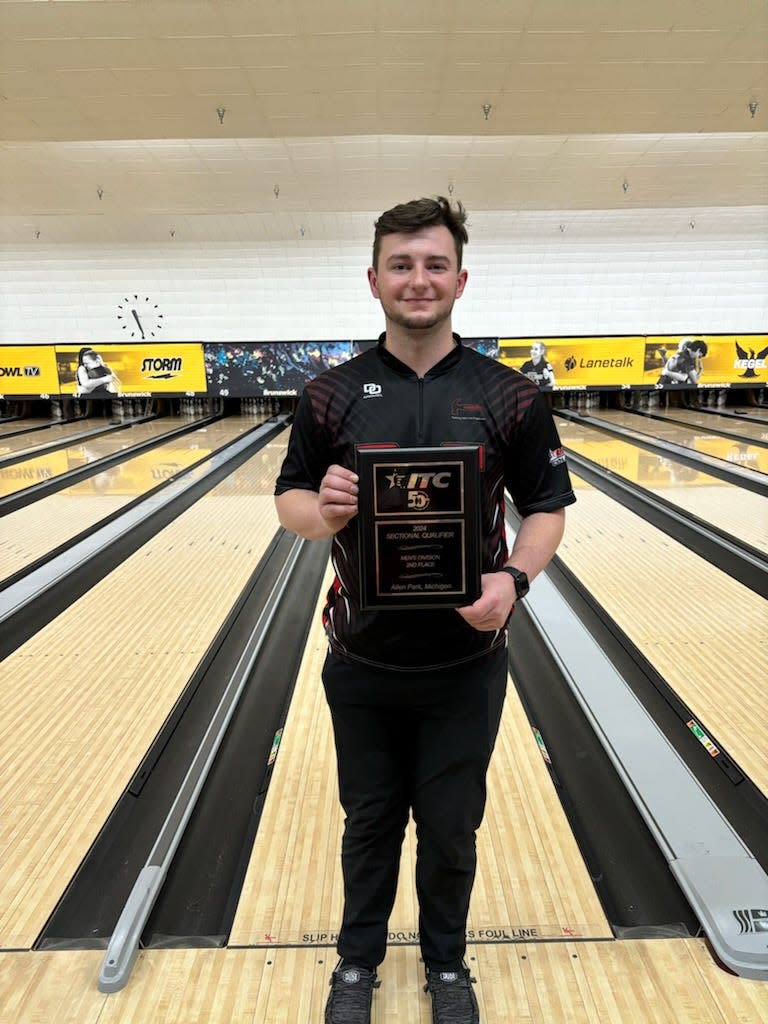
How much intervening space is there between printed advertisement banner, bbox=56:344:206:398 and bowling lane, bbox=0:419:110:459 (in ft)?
1.92

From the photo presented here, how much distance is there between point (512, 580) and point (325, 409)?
46cm

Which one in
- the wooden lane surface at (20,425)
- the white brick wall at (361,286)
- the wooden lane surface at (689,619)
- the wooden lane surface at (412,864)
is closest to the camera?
the wooden lane surface at (412,864)

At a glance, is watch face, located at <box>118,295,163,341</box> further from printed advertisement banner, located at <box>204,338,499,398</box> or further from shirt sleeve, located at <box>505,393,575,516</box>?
shirt sleeve, located at <box>505,393,575,516</box>

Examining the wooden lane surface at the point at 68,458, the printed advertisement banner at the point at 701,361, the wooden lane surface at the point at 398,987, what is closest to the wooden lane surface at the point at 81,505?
the wooden lane surface at the point at 68,458

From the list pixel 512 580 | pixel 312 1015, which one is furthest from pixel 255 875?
pixel 512 580

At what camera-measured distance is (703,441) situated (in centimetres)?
805

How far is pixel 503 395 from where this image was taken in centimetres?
124

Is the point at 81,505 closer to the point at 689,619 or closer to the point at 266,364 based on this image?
the point at 689,619

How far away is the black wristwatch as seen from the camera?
1.19 m

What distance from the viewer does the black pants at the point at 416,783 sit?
4.07 feet

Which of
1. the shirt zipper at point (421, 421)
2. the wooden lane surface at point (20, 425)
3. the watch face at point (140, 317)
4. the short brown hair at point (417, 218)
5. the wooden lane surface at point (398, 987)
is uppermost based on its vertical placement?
the watch face at point (140, 317)

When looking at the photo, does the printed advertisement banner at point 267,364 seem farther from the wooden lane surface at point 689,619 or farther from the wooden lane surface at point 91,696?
the wooden lane surface at point 689,619

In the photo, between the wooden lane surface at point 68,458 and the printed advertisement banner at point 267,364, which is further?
the printed advertisement banner at point 267,364

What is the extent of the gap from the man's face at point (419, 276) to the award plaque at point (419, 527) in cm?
26
